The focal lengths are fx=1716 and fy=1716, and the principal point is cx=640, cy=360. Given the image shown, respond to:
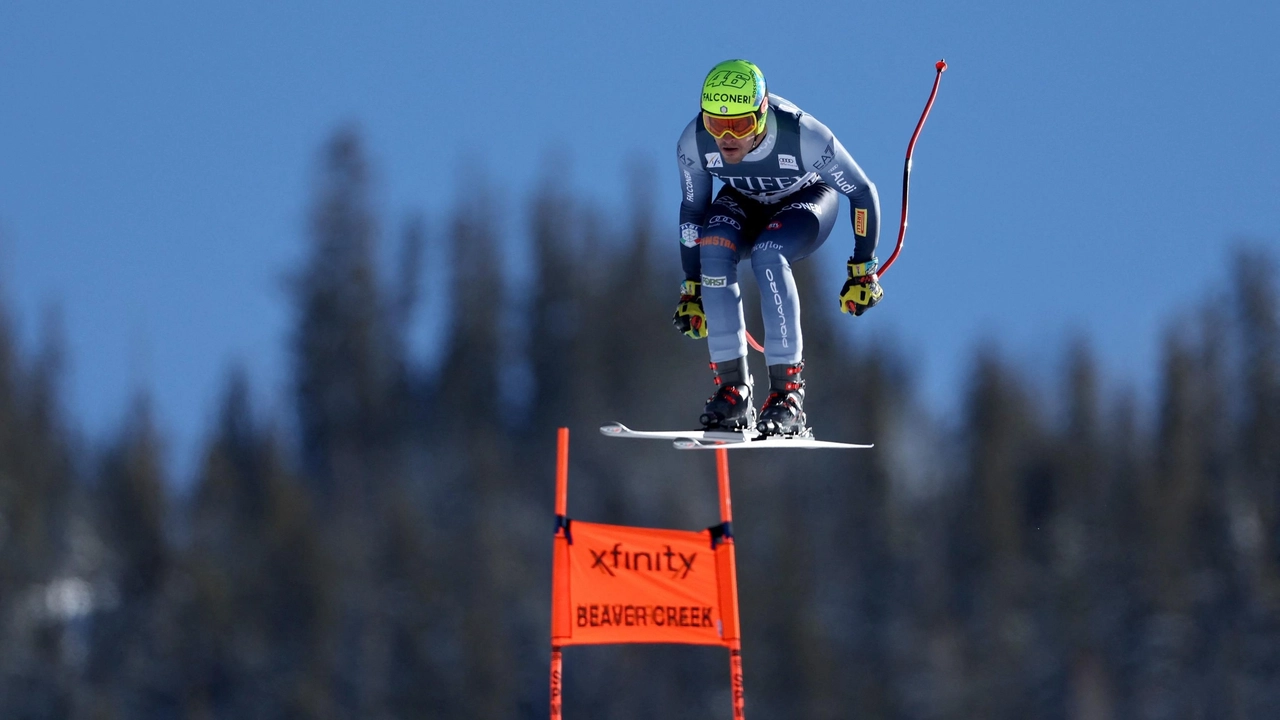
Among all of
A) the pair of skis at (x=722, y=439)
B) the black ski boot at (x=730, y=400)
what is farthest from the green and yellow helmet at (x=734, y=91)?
the pair of skis at (x=722, y=439)

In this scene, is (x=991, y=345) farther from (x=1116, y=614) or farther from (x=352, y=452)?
(x=352, y=452)

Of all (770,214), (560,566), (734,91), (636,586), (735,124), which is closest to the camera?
(734,91)

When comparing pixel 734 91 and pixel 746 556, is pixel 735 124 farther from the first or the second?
pixel 746 556

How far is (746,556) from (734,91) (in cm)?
2412

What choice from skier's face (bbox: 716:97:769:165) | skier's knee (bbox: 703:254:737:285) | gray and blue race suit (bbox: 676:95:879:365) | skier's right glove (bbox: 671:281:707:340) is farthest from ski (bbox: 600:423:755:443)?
skier's face (bbox: 716:97:769:165)

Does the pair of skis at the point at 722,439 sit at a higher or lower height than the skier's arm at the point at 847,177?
lower

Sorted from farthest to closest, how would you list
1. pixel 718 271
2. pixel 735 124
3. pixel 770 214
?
pixel 770 214 < pixel 718 271 < pixel 735 124

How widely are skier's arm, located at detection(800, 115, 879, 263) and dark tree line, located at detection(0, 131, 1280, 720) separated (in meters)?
20.2

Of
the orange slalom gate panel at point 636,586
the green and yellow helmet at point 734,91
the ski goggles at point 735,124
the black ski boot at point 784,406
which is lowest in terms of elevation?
the orange slalom gate panel at point 636,586

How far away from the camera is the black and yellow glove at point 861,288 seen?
30.0ft

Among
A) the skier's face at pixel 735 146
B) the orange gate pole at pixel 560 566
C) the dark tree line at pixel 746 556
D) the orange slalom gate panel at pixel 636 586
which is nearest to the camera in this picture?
the skier's face at pixel 735 146

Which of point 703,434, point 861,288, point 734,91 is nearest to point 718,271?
point 861,288

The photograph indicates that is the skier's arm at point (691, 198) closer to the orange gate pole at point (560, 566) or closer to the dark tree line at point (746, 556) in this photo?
the orange gate pole at point (560, 566)

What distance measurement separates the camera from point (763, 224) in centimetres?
949
